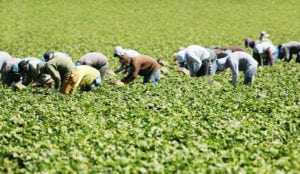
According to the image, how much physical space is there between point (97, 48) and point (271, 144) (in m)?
20.8

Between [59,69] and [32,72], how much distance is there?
103 cm

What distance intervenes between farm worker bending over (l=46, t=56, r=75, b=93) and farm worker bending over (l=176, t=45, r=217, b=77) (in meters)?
3.76

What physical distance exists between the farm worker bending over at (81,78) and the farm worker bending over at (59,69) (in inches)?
4.2

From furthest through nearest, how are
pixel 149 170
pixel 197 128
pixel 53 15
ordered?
pixel 53 15 → pixel 197 128 → pixel 149 170

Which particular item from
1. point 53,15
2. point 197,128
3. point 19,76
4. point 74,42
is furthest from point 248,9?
point 197,128

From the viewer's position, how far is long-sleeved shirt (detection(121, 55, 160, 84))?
1317cm

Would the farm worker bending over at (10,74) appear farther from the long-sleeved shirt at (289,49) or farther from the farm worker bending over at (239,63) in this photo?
the long-sleeved shirt at (289,49)

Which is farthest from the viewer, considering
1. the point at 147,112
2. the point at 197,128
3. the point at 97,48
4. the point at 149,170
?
the point at 97,48

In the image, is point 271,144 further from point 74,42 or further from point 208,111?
point 74,42

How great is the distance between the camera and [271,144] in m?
8.35

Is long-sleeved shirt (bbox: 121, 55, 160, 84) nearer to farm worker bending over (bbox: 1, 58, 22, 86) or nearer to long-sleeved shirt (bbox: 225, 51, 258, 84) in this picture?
long-sleeved shirt (bbox: 225, 51, 258, 84)

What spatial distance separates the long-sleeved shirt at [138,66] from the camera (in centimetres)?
1317

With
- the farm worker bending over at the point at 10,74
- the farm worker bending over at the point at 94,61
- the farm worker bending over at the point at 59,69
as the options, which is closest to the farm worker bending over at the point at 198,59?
the farm worker bending over at the point at 94,61

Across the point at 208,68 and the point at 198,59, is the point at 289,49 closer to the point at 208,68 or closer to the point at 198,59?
the point at 208,68
